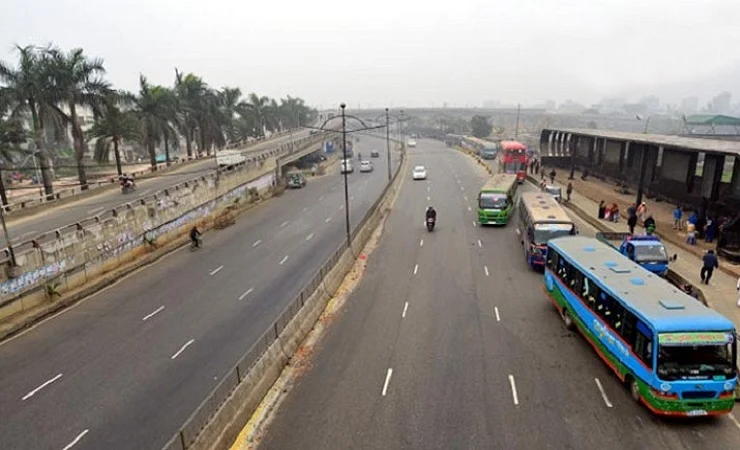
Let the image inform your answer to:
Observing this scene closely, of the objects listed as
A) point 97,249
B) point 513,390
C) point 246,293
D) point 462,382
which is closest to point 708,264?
point 513,390

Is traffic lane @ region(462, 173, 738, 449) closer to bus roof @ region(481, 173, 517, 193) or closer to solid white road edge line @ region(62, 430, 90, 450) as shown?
solid white road edge line @ region(62, 430, 90, 450)

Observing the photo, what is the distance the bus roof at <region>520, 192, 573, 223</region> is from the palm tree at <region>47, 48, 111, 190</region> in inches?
1408

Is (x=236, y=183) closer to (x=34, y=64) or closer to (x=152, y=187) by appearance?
(x=152, y=187)

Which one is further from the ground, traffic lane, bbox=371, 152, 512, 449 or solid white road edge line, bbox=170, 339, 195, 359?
traffic lane, bbox=371, 152, 512, 449

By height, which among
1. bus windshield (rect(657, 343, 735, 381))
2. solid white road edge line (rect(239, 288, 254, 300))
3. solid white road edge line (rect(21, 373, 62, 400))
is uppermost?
bus windshield (rect(657, 343, 735, 381))

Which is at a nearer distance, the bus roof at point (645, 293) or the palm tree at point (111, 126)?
the bus roof at point (645, 293)

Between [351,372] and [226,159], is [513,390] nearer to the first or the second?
[351,372]

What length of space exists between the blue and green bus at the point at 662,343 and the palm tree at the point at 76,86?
41.5m

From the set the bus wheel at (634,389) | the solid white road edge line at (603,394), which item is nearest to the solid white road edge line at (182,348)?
the solid white road edge line at (603,394)

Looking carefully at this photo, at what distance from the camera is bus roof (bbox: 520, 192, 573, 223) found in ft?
85.7

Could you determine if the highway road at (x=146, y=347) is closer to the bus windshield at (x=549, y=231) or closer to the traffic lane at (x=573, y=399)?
the traffic lane at (x=573, y=399)

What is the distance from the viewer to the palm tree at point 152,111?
54.0 m

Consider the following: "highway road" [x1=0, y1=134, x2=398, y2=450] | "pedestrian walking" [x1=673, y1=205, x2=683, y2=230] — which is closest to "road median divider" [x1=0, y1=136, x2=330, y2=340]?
"highway road" [x1=0, y1=134, x2=398, y2=450]

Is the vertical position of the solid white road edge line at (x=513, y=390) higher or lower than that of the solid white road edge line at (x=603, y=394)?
lower
